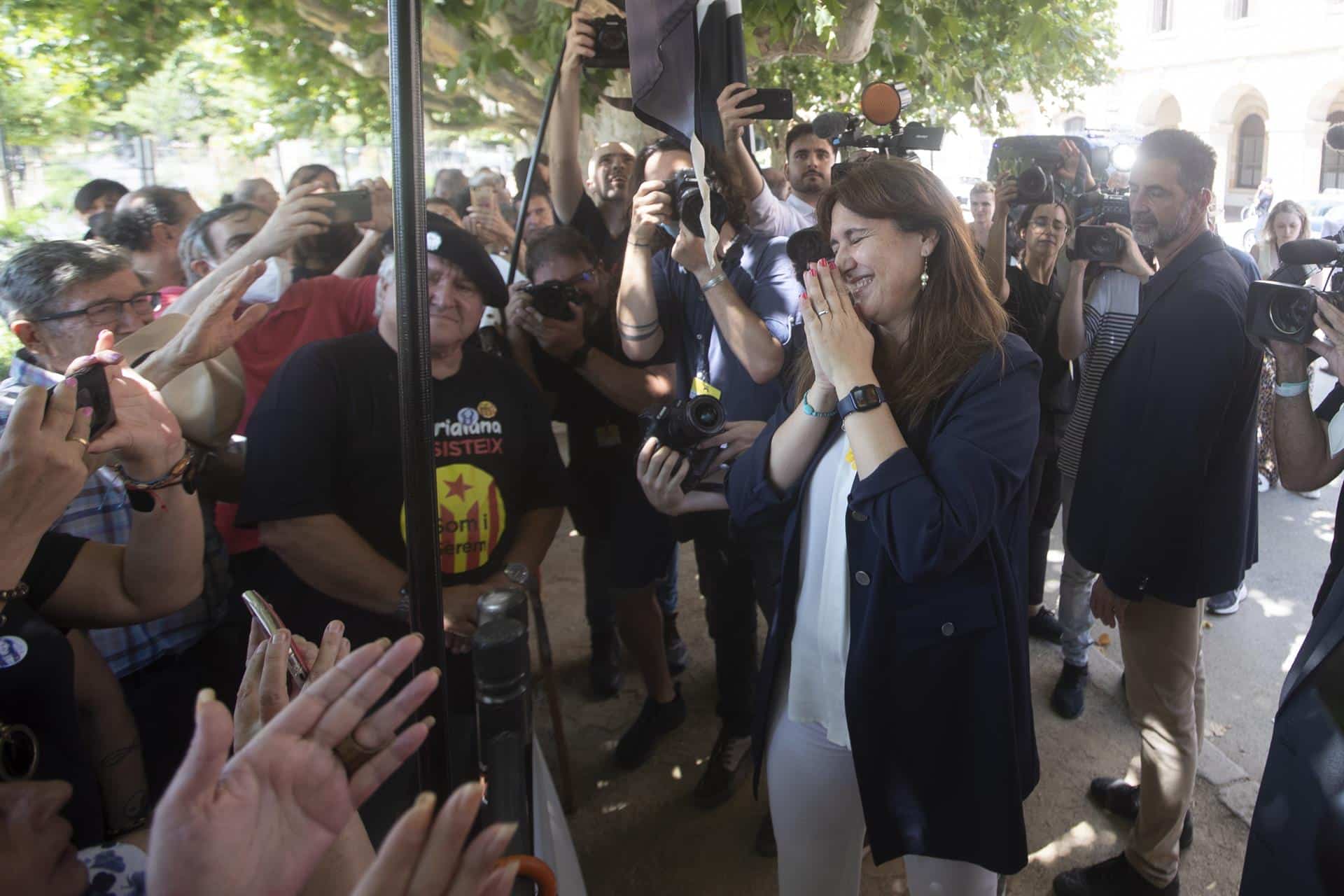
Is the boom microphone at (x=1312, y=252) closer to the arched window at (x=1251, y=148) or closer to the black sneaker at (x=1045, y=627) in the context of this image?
the black sneaker at (x=1045, y=627)

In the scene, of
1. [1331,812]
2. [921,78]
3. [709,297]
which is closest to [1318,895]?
[1331,812]

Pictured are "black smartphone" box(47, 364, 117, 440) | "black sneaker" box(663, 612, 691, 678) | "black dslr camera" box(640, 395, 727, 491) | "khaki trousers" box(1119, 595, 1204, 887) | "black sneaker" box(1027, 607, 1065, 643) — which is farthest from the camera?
"black sneaker" box(1027, 607, 1065, 643)

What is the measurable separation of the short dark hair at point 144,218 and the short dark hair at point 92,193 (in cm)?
171

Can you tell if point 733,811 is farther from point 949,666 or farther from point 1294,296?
point 1294,296

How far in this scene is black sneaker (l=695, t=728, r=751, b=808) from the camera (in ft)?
9.41

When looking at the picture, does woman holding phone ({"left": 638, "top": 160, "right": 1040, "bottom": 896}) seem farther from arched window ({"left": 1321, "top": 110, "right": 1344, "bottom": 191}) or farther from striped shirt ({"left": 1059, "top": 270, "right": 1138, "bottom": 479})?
arched window ({"left": 1321, "top": 110, "right": 1344, "bottom": 191})

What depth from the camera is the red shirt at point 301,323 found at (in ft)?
9.61

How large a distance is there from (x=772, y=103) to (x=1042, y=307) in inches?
59.6

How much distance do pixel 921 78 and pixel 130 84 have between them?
6.16 m

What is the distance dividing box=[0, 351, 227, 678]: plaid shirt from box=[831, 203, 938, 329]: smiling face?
160 cm

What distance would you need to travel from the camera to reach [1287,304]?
1952 millimetres

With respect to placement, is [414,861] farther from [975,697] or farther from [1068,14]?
[1068,14]

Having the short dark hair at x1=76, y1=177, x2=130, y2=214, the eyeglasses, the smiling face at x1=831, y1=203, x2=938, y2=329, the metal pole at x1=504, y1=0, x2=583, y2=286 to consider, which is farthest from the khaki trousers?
the short dark hair at x1=76, y1=177, x2=130, y2=214

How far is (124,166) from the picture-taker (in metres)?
11.6
